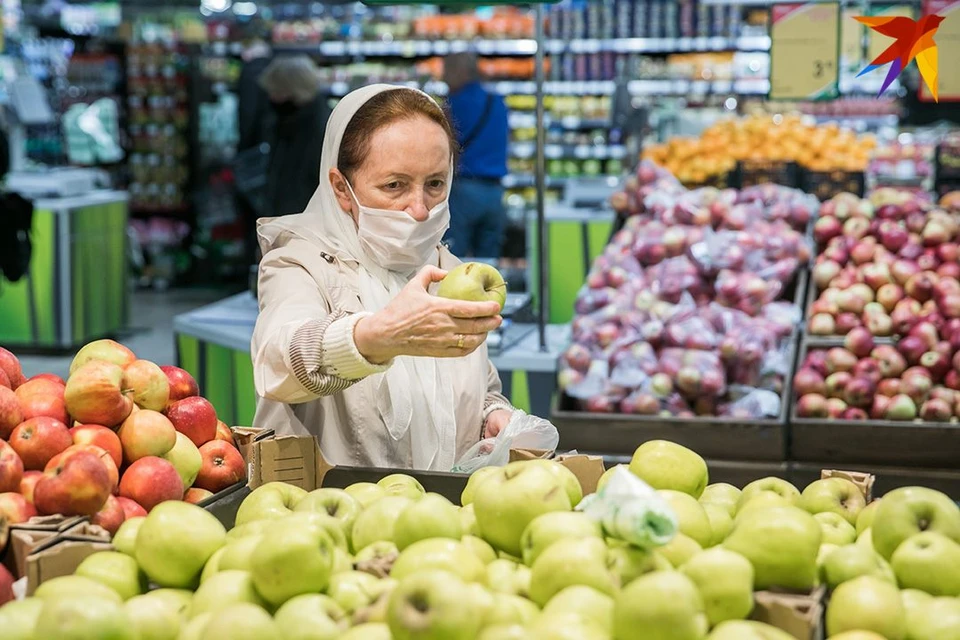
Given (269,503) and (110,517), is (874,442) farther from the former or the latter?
(110,517)

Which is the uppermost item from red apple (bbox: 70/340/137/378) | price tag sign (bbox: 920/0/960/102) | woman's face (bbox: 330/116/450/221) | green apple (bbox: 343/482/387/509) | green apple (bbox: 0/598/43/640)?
price tag sign (bbox: 920/0/960/102)

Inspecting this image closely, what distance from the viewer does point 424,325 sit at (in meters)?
1.84

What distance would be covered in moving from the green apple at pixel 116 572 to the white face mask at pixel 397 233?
0.93 meters

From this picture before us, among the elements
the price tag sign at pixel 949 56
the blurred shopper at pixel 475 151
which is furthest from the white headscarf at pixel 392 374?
the blurred shopper at pixel 475 151

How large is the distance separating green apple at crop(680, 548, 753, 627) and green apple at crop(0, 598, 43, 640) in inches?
27.7

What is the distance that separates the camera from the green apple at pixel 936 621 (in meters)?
1.23

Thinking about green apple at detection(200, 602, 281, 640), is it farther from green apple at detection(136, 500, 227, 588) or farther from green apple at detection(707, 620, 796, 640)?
green apple at detection(707, 620, 796, 640)

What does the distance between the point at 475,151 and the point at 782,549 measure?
6348mm

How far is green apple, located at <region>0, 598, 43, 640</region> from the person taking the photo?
121cm

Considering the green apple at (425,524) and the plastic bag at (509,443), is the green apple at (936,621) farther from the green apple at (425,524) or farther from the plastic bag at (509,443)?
the plastic bag at (509,443)

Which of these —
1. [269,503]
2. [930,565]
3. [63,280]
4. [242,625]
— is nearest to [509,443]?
[269,503]

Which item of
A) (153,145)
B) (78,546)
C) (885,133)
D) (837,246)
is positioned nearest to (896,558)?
(78,546)

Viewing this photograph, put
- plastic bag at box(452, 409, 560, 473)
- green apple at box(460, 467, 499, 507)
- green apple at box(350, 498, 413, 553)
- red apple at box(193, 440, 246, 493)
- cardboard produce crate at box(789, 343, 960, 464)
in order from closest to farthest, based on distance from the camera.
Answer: green apple at box(350, 498, 413, 553)
green apple at box(460, 467, 499, 507)
red apple at box(193, 440, 246, 493)
plastic bag at box(452, 409, 560, 473)
cardboard produce crate at box(789, 343, 960, 464)

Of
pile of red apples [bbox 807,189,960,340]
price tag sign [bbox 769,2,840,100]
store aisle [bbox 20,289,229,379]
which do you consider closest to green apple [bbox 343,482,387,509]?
pile of red apples [bbox 807,189,960,340]
